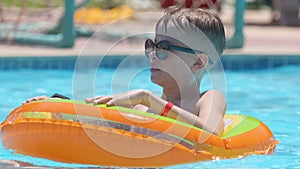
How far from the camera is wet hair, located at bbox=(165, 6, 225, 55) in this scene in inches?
154

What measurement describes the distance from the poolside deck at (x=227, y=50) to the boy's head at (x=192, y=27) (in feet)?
10.1

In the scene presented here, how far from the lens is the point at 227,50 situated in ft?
31.6

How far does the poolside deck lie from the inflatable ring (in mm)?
3252

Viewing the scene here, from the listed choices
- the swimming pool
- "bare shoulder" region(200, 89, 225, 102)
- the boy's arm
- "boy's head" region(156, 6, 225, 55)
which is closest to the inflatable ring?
the boy's arm

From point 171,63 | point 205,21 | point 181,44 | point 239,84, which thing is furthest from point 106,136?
point 239,84

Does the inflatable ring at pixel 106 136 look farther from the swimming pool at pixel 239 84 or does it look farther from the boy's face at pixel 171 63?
the swimming pool at pixel 239 84

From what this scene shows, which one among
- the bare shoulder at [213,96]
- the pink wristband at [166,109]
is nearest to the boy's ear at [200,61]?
the bare shoulder at [213,96]

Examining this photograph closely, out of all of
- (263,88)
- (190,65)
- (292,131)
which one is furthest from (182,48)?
(263,88)

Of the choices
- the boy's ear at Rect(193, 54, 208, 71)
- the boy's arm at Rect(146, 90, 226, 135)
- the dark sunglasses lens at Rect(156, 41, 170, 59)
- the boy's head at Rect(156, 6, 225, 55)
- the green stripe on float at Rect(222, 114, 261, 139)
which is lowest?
the green stripe on float at Rect(222, 114, 261, 139)

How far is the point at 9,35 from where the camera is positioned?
10.1 metres

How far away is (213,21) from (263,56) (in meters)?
5.50

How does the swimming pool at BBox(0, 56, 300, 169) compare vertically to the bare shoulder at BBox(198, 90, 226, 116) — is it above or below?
below

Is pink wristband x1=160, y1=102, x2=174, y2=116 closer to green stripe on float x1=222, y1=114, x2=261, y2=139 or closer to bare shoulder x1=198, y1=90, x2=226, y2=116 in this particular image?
bare shoulder x1=198, y1=90, x2=226, y2=116

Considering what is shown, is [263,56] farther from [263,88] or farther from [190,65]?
[190,65]
